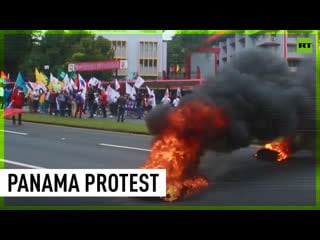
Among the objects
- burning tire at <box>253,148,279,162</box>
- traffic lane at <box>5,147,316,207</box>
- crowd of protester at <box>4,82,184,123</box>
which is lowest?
traffic lane at <box>5,147,316,207</box>

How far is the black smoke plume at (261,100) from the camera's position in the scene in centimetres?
538

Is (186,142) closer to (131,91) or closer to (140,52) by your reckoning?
(131,91)

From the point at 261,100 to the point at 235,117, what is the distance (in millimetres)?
404

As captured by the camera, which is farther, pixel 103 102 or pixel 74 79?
pixel 103 102

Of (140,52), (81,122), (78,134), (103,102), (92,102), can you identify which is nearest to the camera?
(140,52)

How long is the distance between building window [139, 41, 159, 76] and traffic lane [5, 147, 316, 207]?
1119 mm

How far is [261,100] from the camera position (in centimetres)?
570

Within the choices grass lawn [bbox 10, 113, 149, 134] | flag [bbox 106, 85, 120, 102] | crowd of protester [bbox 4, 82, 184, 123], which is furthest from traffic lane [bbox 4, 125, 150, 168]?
flag [bbox 106, 85, 120, 102]

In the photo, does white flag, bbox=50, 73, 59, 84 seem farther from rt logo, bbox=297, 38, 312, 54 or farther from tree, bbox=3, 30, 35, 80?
rt logo, bbox=297, 38, 312, 54

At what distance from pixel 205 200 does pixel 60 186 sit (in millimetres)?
1431

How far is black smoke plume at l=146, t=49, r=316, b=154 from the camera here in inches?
212

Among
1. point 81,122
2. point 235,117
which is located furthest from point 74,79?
point 81,122

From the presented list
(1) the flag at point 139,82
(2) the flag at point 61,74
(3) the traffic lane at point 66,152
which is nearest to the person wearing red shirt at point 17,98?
(3) the traffic lane at point 66,152

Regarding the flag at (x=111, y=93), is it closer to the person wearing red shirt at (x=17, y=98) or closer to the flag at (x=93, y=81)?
the flag at (x=93, y=81)
